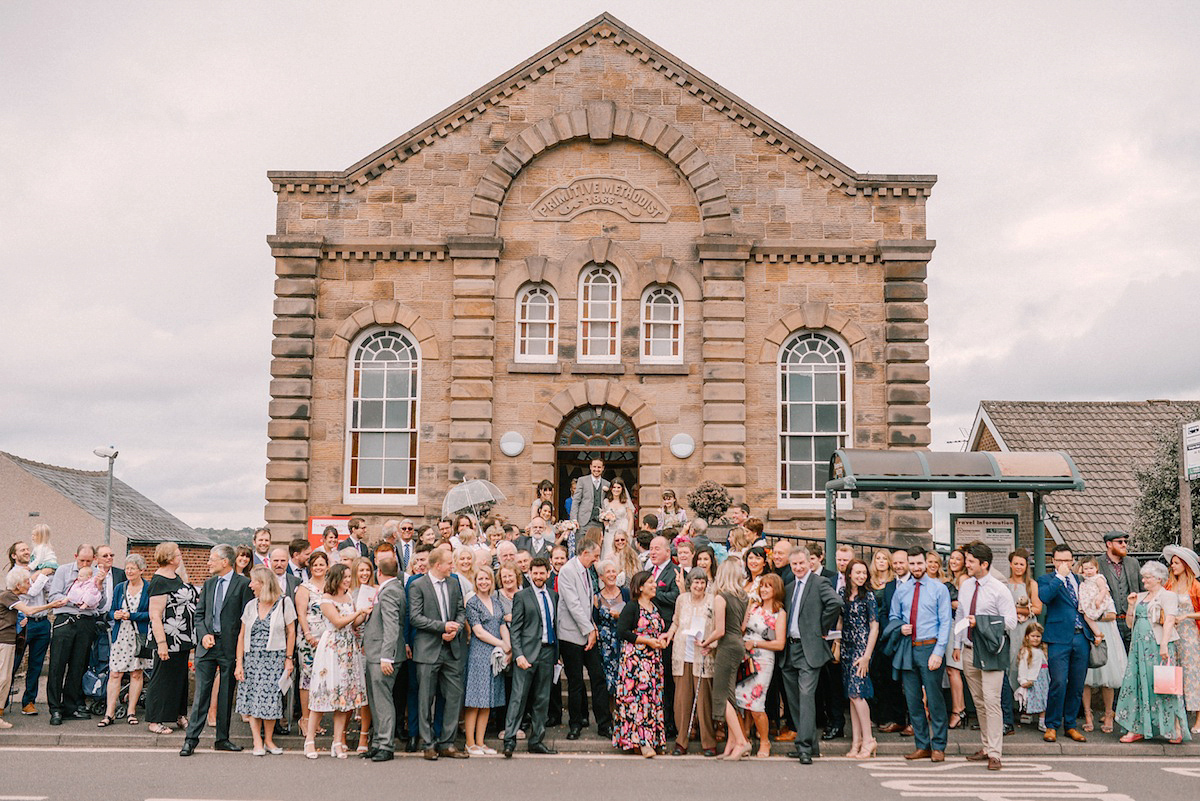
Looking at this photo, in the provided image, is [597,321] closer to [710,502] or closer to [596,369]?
[596,369]

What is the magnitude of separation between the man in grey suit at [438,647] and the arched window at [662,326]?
9.75 meters

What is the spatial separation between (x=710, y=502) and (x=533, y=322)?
16.2ft

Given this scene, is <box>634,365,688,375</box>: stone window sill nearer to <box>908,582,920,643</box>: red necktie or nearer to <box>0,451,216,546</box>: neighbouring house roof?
<box>908,582,920,643</box>: red necktie

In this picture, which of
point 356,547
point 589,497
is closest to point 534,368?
point 589,497

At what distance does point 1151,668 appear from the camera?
12203mm

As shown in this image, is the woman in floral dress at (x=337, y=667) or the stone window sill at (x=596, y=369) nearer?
the woman in floral dress at (x=337, y=667)

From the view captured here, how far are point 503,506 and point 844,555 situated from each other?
8.42 metres

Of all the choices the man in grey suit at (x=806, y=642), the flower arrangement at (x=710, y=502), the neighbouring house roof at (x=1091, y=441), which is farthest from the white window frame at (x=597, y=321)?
the neighbouring house roof at (x=1091, y=441)

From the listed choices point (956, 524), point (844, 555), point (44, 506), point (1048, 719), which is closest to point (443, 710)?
point (844, 555)

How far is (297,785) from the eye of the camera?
31.8 feet

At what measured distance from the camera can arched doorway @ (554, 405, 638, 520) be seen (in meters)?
20.3

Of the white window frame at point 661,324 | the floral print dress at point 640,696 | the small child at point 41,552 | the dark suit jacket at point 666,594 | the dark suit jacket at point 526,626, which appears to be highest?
the white window frame at point 661,324

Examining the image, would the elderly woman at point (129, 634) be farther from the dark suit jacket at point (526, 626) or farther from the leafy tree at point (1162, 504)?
the leafy tree at point (1162, 504)

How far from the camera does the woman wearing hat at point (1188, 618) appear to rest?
12328 millimetres
